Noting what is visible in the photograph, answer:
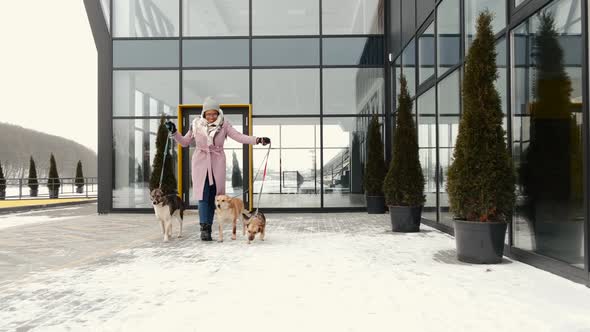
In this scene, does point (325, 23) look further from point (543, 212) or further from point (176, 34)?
point (543, 212)

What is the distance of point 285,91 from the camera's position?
11164 mm

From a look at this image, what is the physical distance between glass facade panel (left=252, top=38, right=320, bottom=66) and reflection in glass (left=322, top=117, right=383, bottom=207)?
1.76 metres

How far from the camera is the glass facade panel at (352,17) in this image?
444 inches

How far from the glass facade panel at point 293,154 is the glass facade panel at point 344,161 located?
27 centimetres

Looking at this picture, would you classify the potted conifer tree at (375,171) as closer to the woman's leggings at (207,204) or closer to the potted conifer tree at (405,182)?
the potted conifer tree at (405,182)

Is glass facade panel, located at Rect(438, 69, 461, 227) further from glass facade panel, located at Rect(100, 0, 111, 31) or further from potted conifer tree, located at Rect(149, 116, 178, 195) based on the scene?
glass facade panel, located at Rect(100, 0, 111, 31)

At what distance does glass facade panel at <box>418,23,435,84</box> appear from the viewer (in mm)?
7895

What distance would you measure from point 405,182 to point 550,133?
9.46 ft

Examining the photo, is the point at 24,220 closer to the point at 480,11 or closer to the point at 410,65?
the point at 410,65

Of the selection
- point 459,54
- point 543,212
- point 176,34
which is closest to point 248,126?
point 176,34

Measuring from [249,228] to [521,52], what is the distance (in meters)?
4.14

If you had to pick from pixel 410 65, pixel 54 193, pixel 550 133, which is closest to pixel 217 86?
pixel 410 65

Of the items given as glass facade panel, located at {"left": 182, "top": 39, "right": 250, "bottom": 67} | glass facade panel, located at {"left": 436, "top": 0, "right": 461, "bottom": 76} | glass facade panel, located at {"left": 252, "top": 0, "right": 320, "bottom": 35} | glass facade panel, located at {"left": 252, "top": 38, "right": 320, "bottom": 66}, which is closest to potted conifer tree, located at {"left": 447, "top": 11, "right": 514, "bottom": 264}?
glass facade panel, located at {"left": 436, "top": 0, "right": 461, "bottom": 76}

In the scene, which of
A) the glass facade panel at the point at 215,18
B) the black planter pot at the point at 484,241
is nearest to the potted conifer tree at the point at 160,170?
the glass facade panel at the point at 215,18
